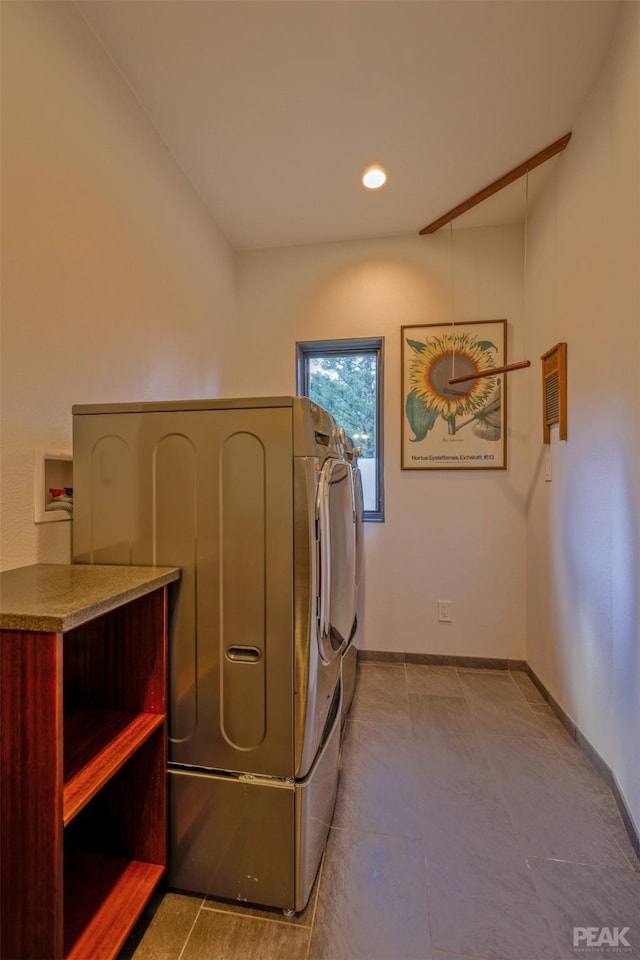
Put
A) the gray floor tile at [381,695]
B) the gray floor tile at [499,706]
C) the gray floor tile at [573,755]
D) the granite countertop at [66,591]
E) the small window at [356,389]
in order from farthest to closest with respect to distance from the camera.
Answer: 1. the small window at [356,389]
2. the gray floor tile at [381,695]
3. the gray floor tile at [499,706]
4. the gray floor tile at [573,755]
5. the granite countertop at [66,591]

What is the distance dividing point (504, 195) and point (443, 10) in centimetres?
107

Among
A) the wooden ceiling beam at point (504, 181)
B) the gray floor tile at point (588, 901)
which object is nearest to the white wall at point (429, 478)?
the wooden ceiling beam at point (504, 181)

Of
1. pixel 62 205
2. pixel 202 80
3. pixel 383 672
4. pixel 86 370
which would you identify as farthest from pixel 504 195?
pixel 383 672

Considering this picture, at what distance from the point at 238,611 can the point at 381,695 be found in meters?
1.46

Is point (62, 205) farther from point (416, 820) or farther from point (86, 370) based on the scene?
point (416, 820)

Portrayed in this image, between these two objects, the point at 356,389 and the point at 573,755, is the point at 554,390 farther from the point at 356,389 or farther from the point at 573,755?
the point at 573,755

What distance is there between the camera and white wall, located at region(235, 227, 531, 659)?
2.41 metres

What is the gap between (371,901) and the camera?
1064 millimetres

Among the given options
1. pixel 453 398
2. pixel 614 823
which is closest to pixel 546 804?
pixel 614 823

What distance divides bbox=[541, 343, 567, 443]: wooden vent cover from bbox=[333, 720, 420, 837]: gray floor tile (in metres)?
1.64

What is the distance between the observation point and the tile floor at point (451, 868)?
3.18ft

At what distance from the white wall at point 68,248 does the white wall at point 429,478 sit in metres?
1.08

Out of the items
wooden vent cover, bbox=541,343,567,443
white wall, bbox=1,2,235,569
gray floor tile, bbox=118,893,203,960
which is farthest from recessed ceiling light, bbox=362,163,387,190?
gray floor tile, bbox=118,893,203,960

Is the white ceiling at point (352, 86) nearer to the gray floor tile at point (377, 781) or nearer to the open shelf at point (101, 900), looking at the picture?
the open shelf at point (101, 900)
